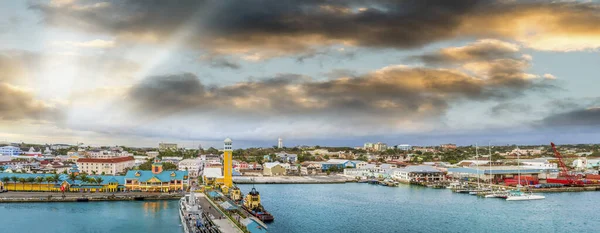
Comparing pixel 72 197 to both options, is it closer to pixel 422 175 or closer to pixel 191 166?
pixel 191 166

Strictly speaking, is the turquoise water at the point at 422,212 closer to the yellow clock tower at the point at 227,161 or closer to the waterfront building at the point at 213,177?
the waterfront building at the point at 213,177

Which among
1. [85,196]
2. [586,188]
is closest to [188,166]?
[85,196]

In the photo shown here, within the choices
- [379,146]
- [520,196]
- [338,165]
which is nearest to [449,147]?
[379,146]

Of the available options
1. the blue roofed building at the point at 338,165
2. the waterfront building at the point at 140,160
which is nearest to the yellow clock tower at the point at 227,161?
the waterfront building at the point at 140,160

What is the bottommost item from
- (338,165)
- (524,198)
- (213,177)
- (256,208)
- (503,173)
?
(524,198)

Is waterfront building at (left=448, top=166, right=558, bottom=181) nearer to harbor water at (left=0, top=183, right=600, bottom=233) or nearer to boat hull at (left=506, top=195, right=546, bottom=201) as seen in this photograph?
boat hull at (left=506, top=195, right=546, bottom=201)

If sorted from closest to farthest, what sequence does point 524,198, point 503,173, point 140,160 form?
point 524,198
point 503,173
point 140,160
